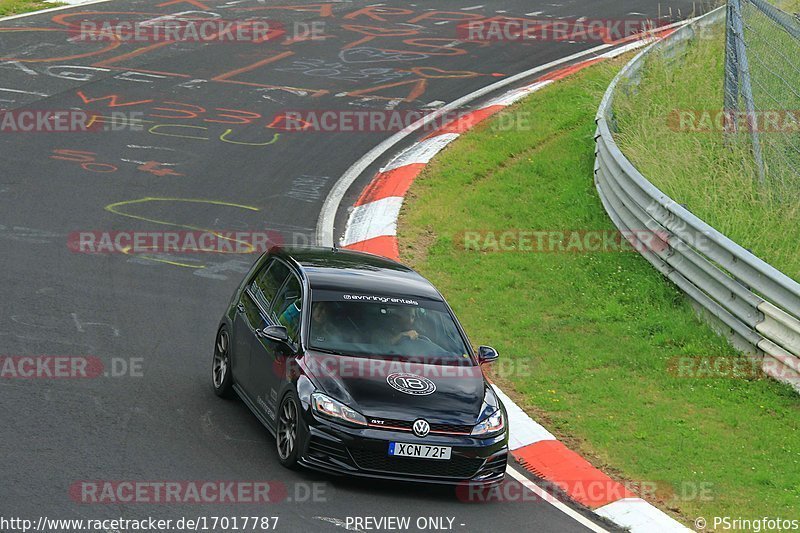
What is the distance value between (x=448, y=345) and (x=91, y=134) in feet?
35.6

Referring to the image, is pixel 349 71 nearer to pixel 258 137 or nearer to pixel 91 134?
pixel 258 137

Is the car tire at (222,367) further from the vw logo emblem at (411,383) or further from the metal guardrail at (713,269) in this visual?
the metal guardrail at (713,269)

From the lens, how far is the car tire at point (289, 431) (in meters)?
8.79

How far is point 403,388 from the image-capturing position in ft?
29.6

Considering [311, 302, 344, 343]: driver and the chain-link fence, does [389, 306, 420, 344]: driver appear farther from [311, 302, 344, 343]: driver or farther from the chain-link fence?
the chain-link fence

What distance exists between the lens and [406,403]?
29.1 ft

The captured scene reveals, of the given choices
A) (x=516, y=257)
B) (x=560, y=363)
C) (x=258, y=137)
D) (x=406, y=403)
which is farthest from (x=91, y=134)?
(x=406, y=403)

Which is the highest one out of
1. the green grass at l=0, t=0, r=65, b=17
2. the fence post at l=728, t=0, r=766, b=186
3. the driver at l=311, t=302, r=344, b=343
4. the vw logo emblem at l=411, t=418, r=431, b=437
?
the fence post at l=728, t=0, r=766, b=186

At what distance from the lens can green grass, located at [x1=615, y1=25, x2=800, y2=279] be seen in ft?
45.1

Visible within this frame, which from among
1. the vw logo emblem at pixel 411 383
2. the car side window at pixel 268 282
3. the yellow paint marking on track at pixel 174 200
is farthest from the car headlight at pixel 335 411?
the yellow paint marking on track at pixel 174 200

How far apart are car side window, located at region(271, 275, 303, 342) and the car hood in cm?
50

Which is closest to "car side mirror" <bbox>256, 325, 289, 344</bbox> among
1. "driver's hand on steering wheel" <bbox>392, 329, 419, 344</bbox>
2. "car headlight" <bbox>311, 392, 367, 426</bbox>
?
"car headlight" <bbox>311, 392, 367, 426</bbox>

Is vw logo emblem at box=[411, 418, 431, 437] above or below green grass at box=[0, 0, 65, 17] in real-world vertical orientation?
below

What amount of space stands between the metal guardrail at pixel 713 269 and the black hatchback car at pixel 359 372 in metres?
3.29
